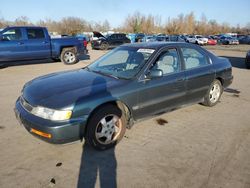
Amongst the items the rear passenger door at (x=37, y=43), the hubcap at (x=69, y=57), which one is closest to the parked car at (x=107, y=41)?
the hubcap at (x=69, y=57)

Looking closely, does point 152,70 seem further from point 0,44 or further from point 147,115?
point 0,44

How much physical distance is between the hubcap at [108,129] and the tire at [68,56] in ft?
31.2

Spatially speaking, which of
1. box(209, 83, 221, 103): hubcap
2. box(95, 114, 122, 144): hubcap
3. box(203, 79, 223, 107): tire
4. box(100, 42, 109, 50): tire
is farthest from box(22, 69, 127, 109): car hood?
box(100, 42, 109, 50): tire

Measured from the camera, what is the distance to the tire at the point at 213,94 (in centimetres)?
548

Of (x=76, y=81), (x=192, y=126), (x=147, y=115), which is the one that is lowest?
(x=192, y=126)

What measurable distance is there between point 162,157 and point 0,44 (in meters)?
9.89

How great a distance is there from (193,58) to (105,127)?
8.41 feet

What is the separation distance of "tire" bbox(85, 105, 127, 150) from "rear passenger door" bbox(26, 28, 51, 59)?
908 centimetres

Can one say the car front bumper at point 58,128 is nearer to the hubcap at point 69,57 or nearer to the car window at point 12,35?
the car window at point 12,35

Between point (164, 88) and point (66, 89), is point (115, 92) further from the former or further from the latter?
point (164, 88)

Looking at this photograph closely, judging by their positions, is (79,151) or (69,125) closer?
(69,125)

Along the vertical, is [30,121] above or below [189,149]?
above

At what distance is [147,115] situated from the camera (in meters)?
4.20

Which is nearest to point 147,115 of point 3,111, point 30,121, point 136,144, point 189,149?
point 136,144
